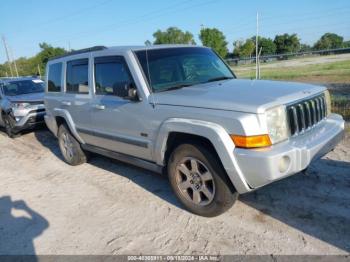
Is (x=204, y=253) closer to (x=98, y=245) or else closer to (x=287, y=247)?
(x=287, y=247)

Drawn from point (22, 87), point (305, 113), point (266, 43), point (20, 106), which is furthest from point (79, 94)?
point (266, 43)

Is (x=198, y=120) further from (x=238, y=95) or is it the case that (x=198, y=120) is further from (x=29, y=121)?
(x=29, y=121)

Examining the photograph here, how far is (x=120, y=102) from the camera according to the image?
451 centimetres

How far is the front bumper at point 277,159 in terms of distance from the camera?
3.12 m

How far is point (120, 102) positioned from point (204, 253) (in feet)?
7.39

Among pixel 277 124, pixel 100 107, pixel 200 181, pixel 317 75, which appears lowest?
pixel 317 75

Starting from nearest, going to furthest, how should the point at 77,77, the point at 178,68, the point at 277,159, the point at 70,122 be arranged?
the point at 277,159
the point at 178,68
the point at 77,77
the point at 70,122

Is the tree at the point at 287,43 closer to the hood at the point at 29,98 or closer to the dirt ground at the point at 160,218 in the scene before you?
the hood at the point at 29,98

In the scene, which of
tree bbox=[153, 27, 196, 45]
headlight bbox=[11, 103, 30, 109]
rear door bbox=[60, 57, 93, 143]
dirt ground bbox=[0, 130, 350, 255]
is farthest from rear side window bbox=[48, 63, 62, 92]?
tree bbox=[153, 27, 196, 45]

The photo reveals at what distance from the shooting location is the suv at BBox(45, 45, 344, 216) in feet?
10.6

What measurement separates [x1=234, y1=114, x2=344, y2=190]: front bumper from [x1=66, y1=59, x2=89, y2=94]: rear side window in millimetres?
3029

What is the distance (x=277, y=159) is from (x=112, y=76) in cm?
264

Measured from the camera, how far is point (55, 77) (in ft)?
21.3

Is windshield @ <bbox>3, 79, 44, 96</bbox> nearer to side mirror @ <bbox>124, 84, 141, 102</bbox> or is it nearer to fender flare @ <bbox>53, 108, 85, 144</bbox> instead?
fender flare @ <bbox>53, 108, 85, 144</bbox>
